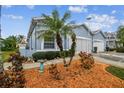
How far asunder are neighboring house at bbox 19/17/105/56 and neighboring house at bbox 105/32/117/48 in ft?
1.59

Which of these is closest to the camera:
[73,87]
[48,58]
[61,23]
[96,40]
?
[73,87]

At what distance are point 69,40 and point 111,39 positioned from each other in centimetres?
603

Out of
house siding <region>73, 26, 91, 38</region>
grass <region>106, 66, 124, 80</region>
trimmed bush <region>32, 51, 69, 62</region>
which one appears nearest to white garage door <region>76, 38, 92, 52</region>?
house siding <region>73, 26, 91, 38</region>

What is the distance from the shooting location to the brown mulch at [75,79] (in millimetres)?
12430

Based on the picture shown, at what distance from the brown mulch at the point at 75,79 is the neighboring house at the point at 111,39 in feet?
37.8

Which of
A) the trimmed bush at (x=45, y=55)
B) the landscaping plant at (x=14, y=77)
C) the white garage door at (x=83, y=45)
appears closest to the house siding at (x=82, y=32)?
the white garage door at (x=83, y=45)

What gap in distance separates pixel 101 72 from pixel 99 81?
1.50m

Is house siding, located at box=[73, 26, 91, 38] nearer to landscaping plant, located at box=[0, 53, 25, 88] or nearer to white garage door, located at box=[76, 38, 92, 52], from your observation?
white garage door, located at box=[76, 38, 92, 52]

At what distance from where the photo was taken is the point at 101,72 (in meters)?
14.4

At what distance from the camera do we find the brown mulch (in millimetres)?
12430

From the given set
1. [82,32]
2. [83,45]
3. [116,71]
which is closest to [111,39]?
[82,32]

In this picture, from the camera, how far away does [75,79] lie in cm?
1309
